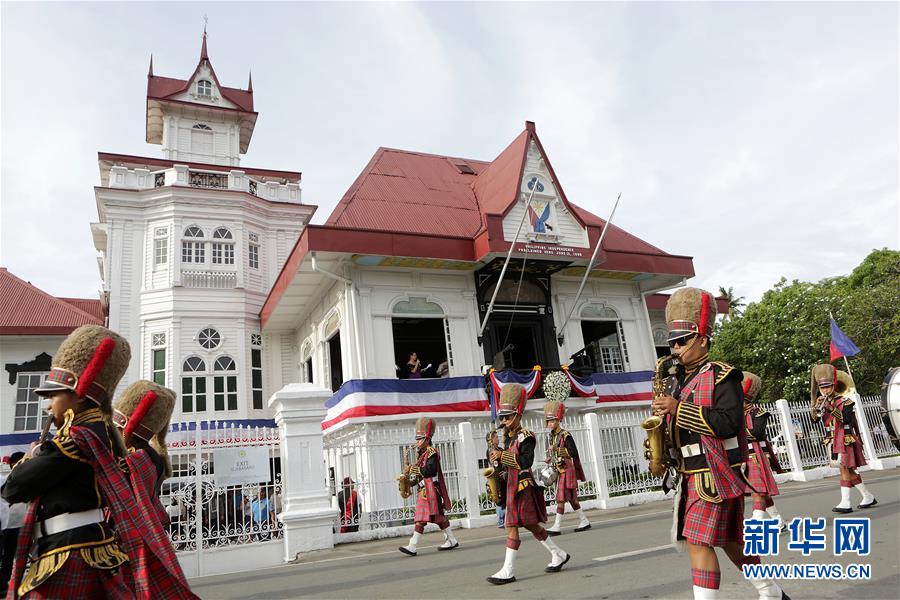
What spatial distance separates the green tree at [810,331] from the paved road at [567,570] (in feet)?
54.6

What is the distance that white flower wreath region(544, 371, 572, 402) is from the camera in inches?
657

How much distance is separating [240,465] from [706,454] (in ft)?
26.4

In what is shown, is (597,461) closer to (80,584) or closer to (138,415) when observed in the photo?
(138,415)

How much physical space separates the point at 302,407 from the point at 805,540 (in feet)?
26.4

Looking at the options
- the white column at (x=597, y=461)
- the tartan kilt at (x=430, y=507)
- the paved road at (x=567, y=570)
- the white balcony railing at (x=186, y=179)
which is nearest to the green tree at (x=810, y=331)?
the white column at (x=597, y=461)

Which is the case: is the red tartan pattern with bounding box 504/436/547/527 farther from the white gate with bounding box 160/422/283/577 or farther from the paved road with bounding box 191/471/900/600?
the white gate with bounding box 160/422/283/577

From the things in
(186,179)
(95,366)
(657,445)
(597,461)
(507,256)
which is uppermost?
(186,179)

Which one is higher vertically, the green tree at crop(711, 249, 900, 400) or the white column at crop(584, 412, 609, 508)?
the green tree at crop(711, 249, 900, 400)

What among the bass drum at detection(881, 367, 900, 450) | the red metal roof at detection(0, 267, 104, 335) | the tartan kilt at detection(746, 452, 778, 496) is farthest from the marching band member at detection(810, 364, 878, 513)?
the red metal roof at detection(0, 267, 104, 335)

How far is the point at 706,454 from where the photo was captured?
3.62m

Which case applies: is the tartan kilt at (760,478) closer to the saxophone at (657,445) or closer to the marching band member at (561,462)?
the marching band member at (561,462)

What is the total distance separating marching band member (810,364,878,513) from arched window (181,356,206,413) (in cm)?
1813

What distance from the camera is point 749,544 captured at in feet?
12.4

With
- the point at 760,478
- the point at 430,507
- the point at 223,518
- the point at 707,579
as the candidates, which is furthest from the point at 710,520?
the point at 223,518
